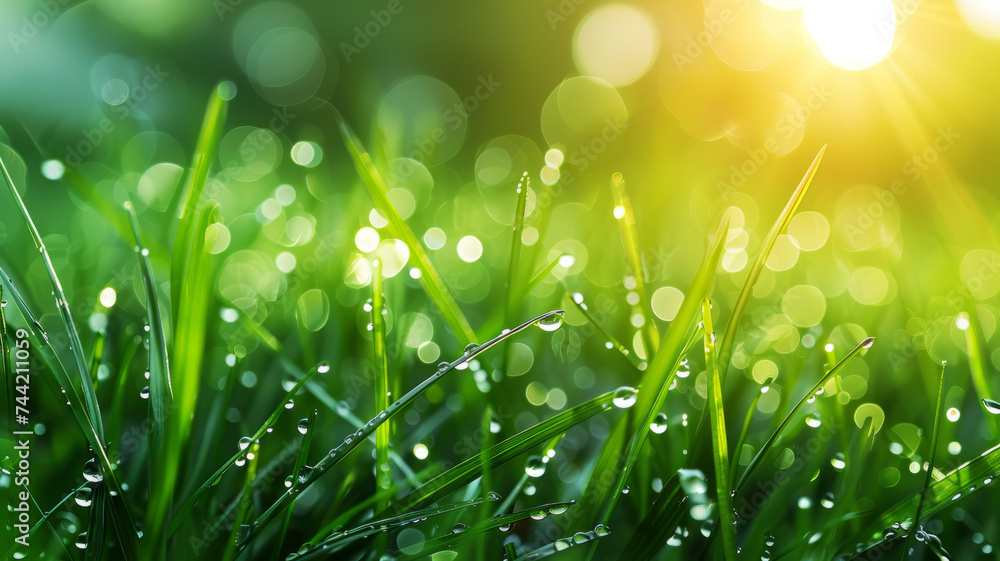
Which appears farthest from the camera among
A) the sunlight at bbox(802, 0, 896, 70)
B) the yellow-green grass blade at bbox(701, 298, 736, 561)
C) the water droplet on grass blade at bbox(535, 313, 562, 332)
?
the sunlight at bbox(802, 0, 896, 70)

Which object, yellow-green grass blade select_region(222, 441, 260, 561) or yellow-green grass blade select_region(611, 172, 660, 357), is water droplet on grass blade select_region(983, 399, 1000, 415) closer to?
yellow-green grass blade select_region(611, 172, 660, 357)

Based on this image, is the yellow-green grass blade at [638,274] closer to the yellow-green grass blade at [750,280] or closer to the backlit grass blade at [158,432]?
the yellow-green grass blade at [750,280]

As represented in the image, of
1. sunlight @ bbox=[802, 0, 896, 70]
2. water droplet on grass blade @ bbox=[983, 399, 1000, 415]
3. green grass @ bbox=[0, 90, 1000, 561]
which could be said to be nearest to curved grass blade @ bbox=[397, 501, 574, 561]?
green grass @ bbox=[0, 90, 1000, 561]

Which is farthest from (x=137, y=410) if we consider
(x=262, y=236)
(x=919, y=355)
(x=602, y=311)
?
(x=919, y=355)

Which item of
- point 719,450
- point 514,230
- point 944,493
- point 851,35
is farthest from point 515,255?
point 851,35

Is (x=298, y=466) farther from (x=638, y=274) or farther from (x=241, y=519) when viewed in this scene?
(x=638, y=274)
